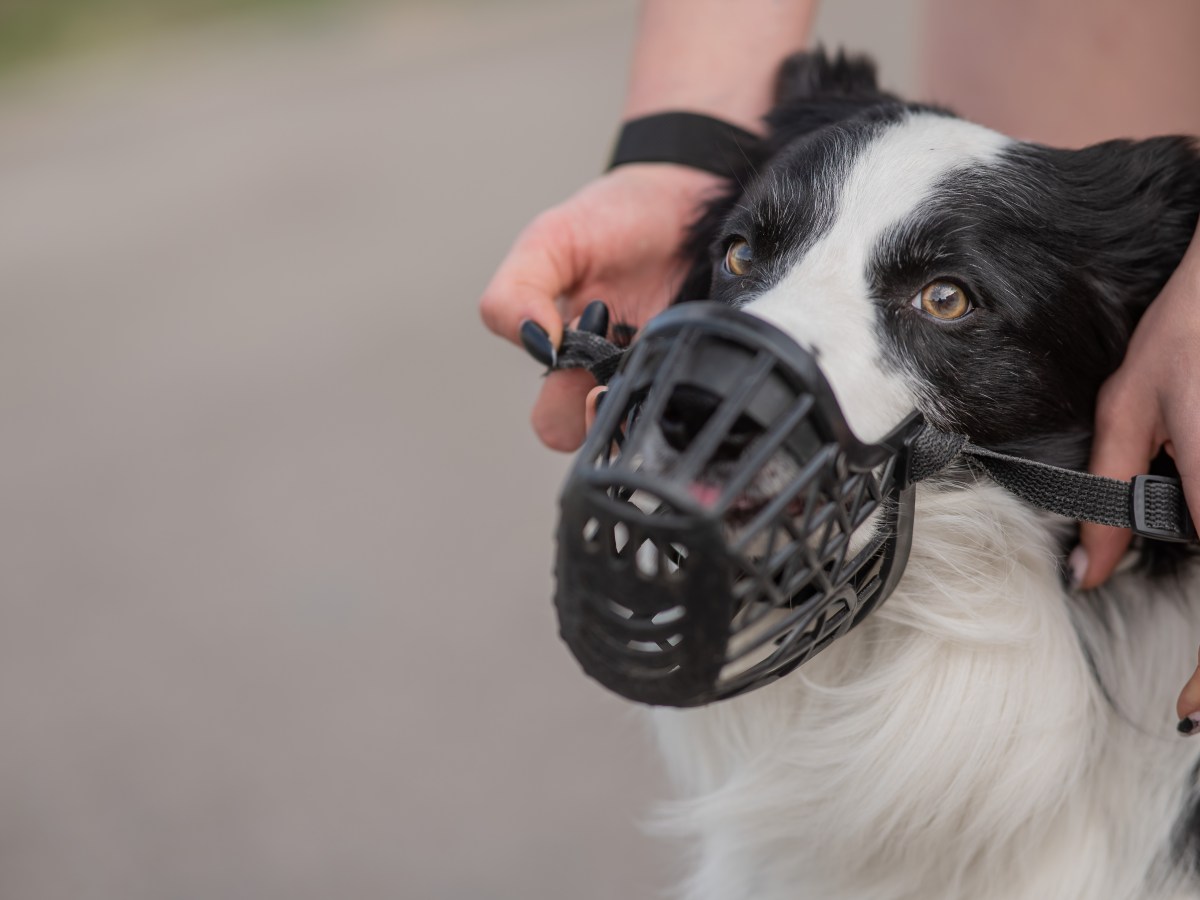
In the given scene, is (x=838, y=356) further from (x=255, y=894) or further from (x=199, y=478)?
(x=199, y=478)

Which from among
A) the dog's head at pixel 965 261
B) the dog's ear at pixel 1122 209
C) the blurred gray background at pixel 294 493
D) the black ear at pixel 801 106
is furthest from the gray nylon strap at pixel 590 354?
the blurred gray background at pixel 294 493

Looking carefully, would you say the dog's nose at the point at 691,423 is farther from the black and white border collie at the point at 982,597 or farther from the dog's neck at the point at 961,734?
the dog's neck at the point at 961,734

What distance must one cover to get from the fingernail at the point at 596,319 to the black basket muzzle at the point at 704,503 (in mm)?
376

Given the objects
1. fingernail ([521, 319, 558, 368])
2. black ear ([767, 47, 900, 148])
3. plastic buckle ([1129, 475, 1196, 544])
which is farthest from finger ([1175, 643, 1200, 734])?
black ear ([767, 47, 900, 148])

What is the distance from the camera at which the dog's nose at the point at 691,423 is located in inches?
46.6

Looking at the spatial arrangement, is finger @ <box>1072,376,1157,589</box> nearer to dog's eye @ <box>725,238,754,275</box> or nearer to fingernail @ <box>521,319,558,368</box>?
dog's eye @ <box>725,238,754,275</box>

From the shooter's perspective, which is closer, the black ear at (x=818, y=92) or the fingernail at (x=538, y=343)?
the fingernail at (x=538, y=343)

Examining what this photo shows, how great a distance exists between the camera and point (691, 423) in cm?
119

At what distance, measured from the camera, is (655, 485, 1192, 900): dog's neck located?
1.48 m

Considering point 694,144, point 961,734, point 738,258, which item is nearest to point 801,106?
point 694,144

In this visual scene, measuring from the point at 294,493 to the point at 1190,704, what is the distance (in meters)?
2.82

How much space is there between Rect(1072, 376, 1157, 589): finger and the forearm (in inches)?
29.7

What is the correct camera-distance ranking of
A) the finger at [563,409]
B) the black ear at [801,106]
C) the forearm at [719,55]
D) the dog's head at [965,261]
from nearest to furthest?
the dog's head at [965,261] → the finger at [563,409] → the black ear at [801,106] → the forearm at [719,55]

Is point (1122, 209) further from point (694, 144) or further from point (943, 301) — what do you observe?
point (694, 144)
